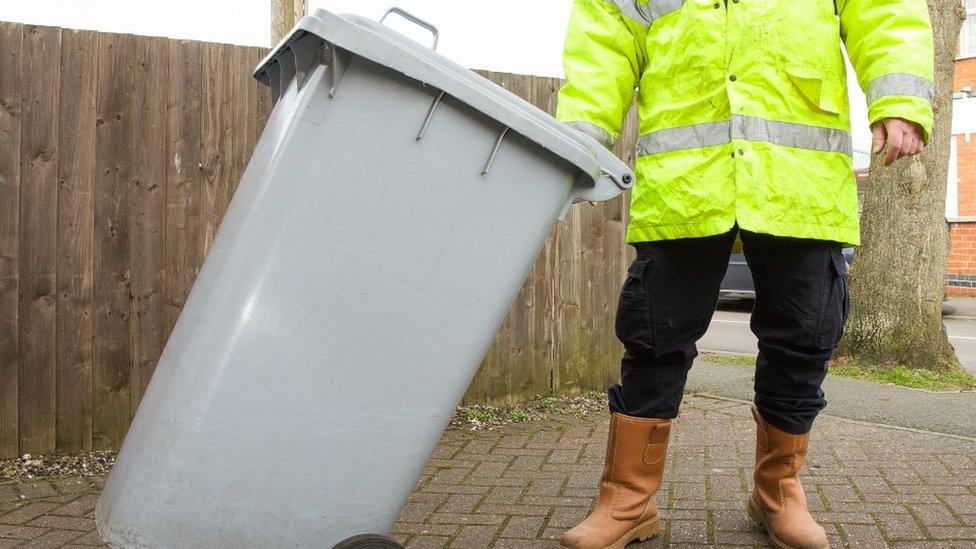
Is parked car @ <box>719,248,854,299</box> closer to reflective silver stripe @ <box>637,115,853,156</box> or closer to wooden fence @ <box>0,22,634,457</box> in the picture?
wooden fence @ <box>0,22,634,457</box>

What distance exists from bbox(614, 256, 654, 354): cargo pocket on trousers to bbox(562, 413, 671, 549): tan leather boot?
0.21 meters

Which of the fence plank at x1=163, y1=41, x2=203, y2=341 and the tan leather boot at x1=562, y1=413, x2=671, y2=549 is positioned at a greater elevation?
the fence plank at x1=163, y1=41, x2=203, y2=341

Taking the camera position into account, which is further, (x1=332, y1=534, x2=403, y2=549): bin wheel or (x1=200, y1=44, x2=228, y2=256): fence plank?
(x1=200, y1=44, x2=228, y2=256): fence plank

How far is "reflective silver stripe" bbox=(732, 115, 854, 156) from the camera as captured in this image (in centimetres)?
225

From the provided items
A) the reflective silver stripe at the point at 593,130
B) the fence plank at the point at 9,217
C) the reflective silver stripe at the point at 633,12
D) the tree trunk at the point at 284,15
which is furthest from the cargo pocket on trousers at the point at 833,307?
the tree trunk at the point at 284,15

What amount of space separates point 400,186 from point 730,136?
2.98ft

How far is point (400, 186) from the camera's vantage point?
1.82 meters

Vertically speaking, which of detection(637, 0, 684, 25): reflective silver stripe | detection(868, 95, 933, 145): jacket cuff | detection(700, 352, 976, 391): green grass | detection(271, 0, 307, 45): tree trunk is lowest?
detection(700, 352, 976, 391): green grass

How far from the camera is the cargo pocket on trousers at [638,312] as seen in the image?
2.41 m

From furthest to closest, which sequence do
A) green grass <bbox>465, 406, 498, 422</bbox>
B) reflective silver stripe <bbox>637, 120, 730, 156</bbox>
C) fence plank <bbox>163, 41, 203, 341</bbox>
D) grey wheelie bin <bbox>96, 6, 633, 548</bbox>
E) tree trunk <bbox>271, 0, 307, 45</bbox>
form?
1. tree trunk <bbox>271, 0, 307, 45</bbox>
2. green grass <bbox>465, 406, 498, 422</bbox>
3. fence plank <bbox>163, 41, 203, 341</bbox>
4. reflective silver stripe <bbox>637, 120, 730, 156</bbox>
5. grey wheelie bin <bbox>96, 6, 633, 548</bbox>

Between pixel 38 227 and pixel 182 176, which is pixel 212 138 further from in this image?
pixel 38 227

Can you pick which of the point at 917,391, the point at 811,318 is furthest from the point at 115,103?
the point at 917,391

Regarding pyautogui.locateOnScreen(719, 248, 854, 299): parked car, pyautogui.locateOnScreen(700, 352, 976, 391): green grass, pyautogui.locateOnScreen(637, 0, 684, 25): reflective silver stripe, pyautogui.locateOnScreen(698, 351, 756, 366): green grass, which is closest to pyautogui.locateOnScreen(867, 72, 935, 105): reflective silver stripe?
pyautogui.locateOnScreen(637, 0, 684, 25): reflective silver stripe

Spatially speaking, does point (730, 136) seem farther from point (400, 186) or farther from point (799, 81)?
point (400, 186)
